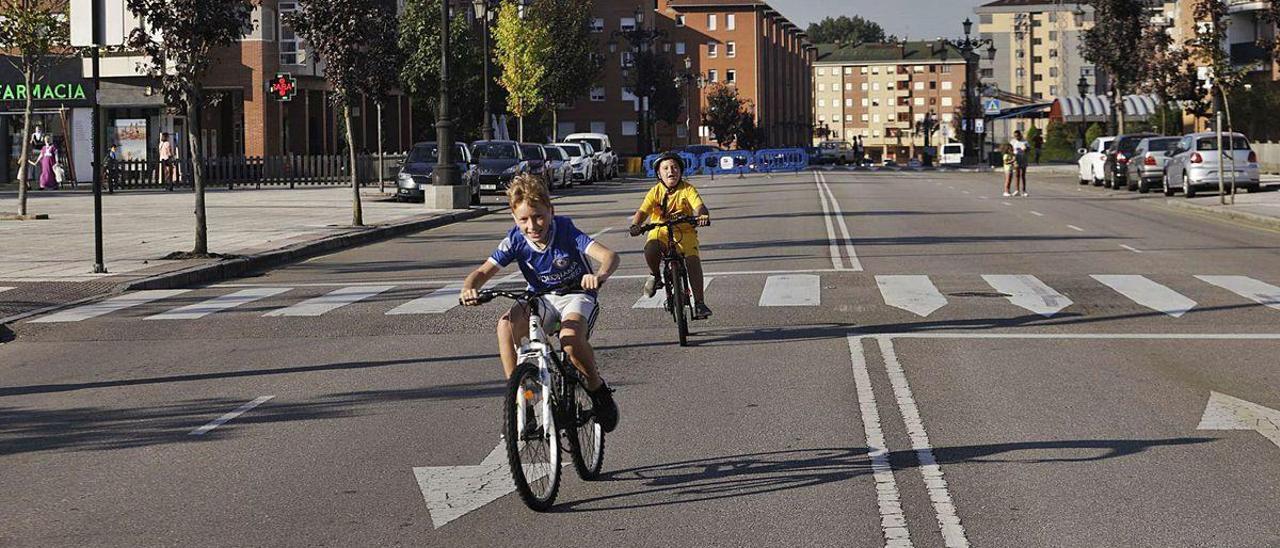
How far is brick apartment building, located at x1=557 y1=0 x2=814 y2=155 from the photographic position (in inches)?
5477

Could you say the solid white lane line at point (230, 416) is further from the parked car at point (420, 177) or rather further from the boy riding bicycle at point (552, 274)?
the parked car at point (420, 177)

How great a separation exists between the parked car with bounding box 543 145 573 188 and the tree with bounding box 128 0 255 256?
1166 inches

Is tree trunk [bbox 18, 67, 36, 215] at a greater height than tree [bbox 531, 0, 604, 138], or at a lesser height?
lesser

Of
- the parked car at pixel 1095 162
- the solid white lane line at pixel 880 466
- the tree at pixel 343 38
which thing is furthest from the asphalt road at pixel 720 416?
the parked car at pixel 1095 162

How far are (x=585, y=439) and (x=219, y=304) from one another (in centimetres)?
1040

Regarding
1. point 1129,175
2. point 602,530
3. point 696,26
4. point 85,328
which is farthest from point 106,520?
point 696,26

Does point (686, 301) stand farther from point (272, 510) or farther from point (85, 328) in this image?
point (272, 510)

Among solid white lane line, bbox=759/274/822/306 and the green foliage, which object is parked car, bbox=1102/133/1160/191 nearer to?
solid white lane line, bbox=759/274/822/306

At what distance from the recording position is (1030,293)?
1697cm

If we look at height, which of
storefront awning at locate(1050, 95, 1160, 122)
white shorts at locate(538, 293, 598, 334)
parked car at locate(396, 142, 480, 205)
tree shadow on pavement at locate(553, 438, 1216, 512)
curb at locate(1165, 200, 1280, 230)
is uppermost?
storefront awning at locate(1050, 95, 1160, 122)

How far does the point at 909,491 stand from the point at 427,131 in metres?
81.0

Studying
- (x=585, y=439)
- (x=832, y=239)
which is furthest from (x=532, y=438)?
(x=832, y=239)

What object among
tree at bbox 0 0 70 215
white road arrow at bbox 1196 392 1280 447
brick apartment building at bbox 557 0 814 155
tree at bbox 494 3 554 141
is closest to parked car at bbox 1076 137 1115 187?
tree at bbox 494 3 554 141

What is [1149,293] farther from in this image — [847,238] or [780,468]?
[780,468]
